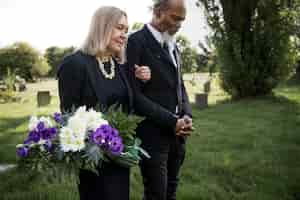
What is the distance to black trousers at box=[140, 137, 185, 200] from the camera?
9.38 ft

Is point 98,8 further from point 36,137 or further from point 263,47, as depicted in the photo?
point 263,47

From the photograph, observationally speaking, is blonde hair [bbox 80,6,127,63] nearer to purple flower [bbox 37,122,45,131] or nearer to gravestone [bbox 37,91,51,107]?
purple flower [bbox 37,122,45,131]

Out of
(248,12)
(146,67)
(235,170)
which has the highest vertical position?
(248,12)

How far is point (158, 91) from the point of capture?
2.88 m

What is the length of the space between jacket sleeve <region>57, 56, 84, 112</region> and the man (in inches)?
17.9

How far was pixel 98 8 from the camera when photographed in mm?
2502

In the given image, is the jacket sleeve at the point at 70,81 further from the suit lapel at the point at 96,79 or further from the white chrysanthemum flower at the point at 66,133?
the white chrysanthemum flower at the point at 66,133

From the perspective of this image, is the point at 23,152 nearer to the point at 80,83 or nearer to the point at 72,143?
the point at 72,143

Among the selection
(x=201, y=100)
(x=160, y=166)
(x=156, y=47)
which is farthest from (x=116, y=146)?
(x=201, y=100)

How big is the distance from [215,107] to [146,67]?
9.94 m

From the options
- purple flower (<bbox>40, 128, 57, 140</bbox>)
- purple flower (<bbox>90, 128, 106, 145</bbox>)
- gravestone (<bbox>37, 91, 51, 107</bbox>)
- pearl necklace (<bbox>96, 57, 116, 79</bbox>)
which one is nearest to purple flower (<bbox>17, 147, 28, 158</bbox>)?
purple flower (<bbox>40, 128, 57, 140</bbox>)

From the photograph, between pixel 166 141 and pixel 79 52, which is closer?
pixel 79 52

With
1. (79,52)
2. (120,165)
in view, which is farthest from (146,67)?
(120,165)

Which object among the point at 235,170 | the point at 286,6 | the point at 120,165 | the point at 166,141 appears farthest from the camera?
the point at 286,6
